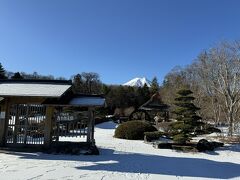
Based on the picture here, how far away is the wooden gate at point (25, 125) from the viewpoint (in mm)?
13789

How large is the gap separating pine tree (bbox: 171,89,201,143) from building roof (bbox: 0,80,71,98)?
6948 millimetres

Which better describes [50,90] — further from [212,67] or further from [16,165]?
[212,67]

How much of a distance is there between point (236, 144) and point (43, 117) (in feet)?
40.5

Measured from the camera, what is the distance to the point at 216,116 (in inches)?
1400

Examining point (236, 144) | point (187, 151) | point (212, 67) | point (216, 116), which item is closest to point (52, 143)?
point (187, 151)

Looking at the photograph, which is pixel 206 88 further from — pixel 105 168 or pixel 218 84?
pixel 105 168

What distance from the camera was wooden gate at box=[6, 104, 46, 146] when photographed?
45.2 ft

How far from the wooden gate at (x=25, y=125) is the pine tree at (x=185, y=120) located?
7.62m

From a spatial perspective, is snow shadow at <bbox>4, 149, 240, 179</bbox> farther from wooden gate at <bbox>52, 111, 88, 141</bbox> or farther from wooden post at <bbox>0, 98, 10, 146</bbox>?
wooden gate at <bbox>52, 111, 88, 141</bbox>

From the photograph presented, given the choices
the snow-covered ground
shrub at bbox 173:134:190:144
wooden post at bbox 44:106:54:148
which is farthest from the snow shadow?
shrub at bbox 173:134:190:144

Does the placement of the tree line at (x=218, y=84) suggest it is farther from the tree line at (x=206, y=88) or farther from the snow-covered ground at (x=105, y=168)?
the snow-covered ground at (x=105, y=168)

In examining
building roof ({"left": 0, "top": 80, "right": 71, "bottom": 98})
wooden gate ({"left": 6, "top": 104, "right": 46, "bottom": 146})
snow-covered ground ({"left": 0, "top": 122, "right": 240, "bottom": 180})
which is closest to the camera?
snow-covered ground ({"left": 0, "top": 122, "right": 240, "bottom": 180})

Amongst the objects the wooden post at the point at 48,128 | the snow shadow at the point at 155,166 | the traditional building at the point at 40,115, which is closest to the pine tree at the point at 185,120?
the snow shadow at the point at 155,166

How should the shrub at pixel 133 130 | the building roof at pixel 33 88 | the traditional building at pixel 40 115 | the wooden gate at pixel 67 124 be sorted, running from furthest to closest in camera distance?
the shrub at pixel 133 130, the wooden gate at pixel 67 124, the traditional building at pixel 40 115, the building roof at pixel 33 88
